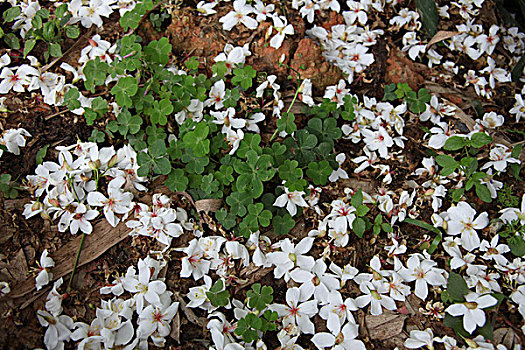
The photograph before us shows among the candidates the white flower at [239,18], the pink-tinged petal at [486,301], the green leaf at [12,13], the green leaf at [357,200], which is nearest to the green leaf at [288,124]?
the green leaf at [357,200]

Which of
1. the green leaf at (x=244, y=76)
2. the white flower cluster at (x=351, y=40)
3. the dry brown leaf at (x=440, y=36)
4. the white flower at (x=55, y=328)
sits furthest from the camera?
the dry brown leaf at (x=440, y=36)

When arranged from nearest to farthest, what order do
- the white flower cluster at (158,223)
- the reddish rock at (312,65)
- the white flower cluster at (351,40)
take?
the white flower cluster at (158,223), the reddish rock at (312,65), the white flower cluster at (351,40)

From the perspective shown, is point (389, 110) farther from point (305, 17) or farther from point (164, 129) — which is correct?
point (164, 129)

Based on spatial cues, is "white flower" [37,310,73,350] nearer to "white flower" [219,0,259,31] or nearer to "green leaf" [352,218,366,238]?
"green leaf" [352,218,366,238]

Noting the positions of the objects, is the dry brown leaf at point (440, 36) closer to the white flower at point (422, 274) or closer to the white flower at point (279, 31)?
the white flower at point (279, 31)

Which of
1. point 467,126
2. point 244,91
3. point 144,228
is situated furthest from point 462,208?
point 144,228
